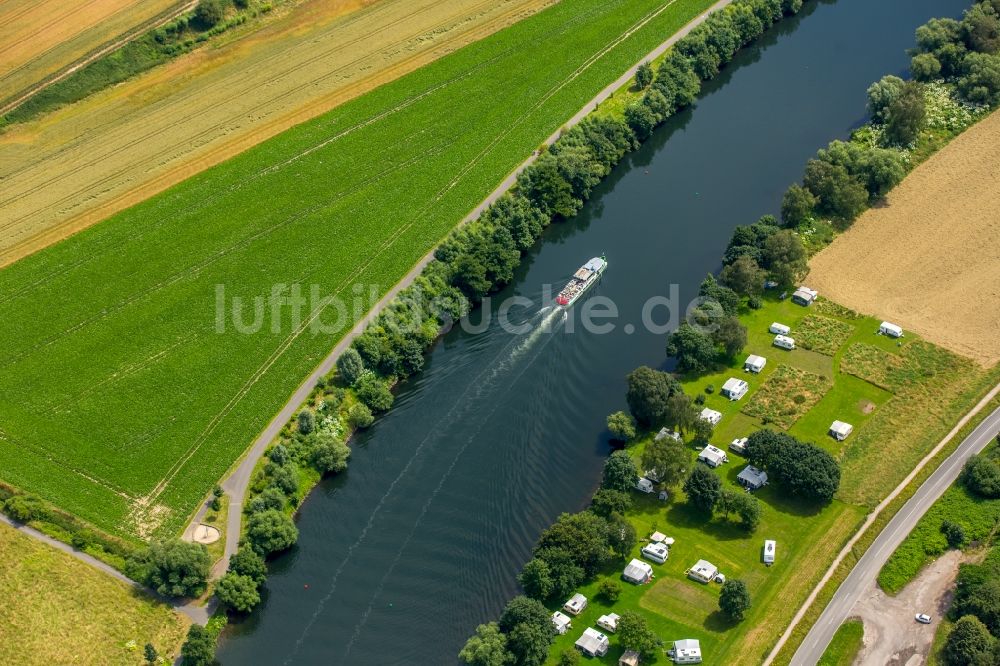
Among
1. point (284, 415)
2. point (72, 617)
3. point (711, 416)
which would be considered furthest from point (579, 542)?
point (72, 617)

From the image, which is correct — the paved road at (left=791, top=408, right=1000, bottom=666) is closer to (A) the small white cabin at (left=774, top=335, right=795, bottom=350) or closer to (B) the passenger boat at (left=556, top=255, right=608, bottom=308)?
(A) the small white cabin at (left=774, top=335, right=795, bottom=350)

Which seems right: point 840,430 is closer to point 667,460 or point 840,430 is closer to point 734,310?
point 734,310

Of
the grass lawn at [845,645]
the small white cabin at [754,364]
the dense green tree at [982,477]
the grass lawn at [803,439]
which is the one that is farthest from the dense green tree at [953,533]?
the small white cabin at [754,364]

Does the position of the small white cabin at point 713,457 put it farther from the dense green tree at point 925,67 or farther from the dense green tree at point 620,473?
the dense green tree at point 925,67

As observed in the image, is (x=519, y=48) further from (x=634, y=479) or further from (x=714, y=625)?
(x=714, y=625)

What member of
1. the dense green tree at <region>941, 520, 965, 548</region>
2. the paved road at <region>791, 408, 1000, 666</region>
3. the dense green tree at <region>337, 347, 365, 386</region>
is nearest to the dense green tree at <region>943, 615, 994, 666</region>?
the paved road at <region>791, 408, 1000, 666</region>

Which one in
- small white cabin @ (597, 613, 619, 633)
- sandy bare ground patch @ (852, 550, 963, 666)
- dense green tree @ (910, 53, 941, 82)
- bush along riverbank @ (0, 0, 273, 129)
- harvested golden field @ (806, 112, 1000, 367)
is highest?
bush along riverbank @ (0, 0, 273, 129)
